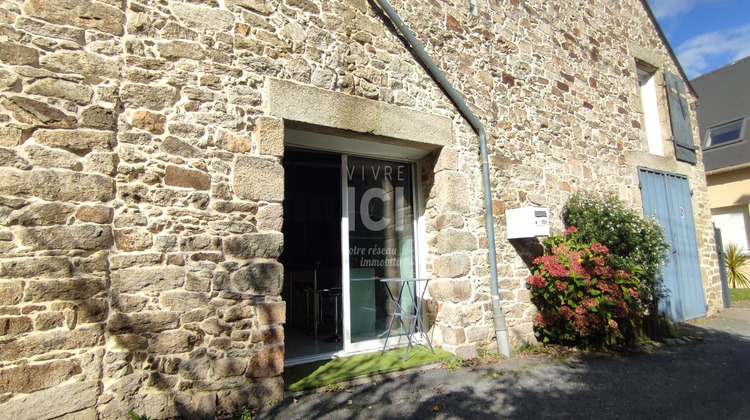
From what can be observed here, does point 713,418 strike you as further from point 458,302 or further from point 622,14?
point 622,14

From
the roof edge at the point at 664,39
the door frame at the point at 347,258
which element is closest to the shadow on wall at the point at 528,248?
the door frame at the point at 347,258

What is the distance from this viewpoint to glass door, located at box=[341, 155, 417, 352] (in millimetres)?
4363

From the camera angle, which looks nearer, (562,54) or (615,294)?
(615,294)

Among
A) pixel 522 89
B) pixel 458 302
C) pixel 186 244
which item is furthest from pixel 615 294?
pixel 186 244

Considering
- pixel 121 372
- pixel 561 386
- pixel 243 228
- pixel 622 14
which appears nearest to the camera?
pixel 121 372

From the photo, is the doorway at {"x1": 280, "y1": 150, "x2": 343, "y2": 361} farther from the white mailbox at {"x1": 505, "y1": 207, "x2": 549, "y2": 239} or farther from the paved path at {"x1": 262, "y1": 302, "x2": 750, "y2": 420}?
the white mailbox at {"x1": 505, "y1": 207, "x2": 549, "y2": 239}

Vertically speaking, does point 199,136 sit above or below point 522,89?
below

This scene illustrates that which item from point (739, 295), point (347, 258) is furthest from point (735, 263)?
point (347, 258)

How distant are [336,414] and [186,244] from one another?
169cm

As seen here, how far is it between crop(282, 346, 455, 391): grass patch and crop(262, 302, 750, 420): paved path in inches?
5.0

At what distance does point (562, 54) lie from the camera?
Result: 238 inches

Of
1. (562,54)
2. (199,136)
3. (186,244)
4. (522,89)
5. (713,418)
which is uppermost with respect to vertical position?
(562,54)

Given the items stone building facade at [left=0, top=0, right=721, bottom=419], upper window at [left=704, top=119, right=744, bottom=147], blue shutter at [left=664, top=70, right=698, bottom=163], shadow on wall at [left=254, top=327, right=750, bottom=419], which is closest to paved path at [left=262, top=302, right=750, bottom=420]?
shadow on wall at [left=254, top=327, right=750, bottom=419]

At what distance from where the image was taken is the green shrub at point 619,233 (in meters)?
5.11
